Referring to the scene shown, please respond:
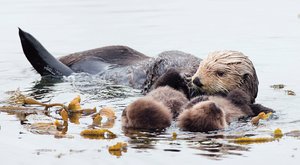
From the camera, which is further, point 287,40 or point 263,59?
point 287,40

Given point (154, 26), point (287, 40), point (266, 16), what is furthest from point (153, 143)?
point (266, 16)

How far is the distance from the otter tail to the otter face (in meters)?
2.99

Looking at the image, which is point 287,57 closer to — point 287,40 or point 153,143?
point 287,40

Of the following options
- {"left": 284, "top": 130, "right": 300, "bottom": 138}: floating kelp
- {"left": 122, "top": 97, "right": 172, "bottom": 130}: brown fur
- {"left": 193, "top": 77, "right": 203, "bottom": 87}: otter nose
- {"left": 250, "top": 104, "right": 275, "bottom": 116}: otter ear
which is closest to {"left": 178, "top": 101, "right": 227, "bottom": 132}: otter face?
{"left": 122, "top": 97, "right": 172, "bottom": 130}: brown fur

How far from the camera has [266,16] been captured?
14.1 metres

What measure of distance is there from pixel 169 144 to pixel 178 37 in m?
6.73

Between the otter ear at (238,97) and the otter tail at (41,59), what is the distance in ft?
8.70

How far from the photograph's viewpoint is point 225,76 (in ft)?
23.0

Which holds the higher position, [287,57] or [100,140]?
[287,57]

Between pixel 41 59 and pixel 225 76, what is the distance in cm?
241

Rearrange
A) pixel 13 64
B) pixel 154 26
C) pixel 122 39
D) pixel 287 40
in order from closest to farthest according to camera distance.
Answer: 1. pixel 13 64
2. pixel 287 40
3. pixel 122 39
4. pixel 154 26

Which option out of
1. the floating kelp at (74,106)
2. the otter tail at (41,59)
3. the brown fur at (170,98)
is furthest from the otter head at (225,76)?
the otter tail at (41,59)

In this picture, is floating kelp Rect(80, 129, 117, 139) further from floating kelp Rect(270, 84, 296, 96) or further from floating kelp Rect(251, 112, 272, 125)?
floating kelp Rect(270, 84, 296, 96)

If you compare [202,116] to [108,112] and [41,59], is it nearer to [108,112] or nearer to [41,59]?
[108,112]
